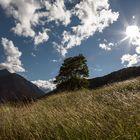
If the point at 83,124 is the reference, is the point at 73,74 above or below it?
above

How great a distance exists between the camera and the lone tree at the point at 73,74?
1914 inches

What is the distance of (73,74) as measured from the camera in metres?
49.9

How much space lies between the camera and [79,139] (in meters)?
5.58

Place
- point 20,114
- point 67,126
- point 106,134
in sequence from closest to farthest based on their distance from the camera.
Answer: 1. point 106,134
2. point 67,126
3. point 20,114

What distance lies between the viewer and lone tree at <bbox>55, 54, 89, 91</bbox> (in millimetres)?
48625

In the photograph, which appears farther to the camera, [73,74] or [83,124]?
[73,74]

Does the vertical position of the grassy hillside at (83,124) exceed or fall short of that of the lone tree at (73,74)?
it falls short

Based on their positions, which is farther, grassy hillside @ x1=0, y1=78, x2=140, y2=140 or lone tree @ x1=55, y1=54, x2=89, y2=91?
lone tree @ x1=55, y1=54, x2=89, y2=91

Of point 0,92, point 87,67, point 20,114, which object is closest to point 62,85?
point 87,67

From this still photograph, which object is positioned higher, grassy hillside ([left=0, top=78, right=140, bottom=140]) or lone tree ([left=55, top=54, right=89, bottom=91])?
lone tree ([left=55, top=54, right=89, bottom=91])

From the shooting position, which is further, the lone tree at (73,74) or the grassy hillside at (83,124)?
the lone tree at (73,74)

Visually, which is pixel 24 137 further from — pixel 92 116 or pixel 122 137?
pixel 122 137

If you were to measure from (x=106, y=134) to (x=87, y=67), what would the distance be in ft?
151

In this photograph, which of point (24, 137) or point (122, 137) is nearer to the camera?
point (122, 137)
